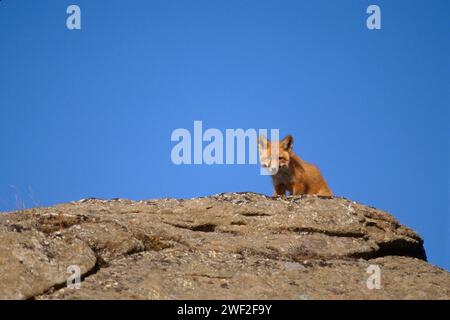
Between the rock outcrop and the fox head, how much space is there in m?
2.90

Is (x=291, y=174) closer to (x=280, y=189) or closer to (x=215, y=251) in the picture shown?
(x=280, y=189)

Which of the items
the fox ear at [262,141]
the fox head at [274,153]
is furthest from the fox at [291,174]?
the fox ear at [262,141]

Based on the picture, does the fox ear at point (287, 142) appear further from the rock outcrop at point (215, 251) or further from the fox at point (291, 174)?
the rock outcrop at point (215, 251)

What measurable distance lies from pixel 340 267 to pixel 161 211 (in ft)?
13.1

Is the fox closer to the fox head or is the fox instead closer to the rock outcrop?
the fox head

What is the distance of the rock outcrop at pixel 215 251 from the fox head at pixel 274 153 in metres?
2.90

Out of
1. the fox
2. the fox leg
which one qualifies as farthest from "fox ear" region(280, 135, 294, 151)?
the fox leg

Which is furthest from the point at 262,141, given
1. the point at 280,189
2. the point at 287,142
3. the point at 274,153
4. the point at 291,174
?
the point at 280,189

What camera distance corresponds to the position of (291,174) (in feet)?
52.7

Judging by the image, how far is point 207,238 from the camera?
36.2 feet

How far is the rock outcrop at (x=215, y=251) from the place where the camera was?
867 cm

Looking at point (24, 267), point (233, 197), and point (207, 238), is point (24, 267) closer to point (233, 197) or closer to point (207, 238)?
point (207, 238)
